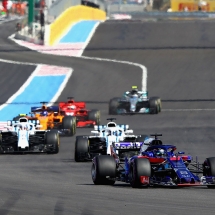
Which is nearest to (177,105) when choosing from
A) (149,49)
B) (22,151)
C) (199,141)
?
(199,141)

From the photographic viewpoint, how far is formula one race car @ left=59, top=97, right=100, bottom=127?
29.8m

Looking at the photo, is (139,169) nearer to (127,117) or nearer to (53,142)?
(53,142)

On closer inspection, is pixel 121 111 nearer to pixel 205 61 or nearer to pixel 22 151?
pixel 22 151

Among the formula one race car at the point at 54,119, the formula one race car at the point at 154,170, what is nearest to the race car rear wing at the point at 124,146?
the formula one race car at the point at 154,170

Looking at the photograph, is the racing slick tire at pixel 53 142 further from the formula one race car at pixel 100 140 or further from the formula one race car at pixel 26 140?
the formula one race car at pixel 100 140

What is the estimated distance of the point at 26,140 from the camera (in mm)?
23578

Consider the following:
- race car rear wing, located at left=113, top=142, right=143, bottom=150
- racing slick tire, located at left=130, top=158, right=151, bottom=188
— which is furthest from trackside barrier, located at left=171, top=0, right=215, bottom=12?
racing slick tire, located at left=130, top=158, right=151, bottom=188

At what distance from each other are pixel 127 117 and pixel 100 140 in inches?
434

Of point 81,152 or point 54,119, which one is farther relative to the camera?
point 54,119

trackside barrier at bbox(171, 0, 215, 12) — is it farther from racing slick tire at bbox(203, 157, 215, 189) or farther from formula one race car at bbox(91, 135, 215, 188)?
racing slick tire at bbox(203, 157, 215, 189)

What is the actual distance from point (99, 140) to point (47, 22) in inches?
1633

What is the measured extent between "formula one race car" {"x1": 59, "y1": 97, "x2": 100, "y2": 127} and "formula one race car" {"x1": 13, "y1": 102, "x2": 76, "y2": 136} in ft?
3.25

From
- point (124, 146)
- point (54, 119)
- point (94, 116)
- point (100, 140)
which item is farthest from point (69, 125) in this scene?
point (124, 146)

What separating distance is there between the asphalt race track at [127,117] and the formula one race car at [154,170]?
0.56ft
